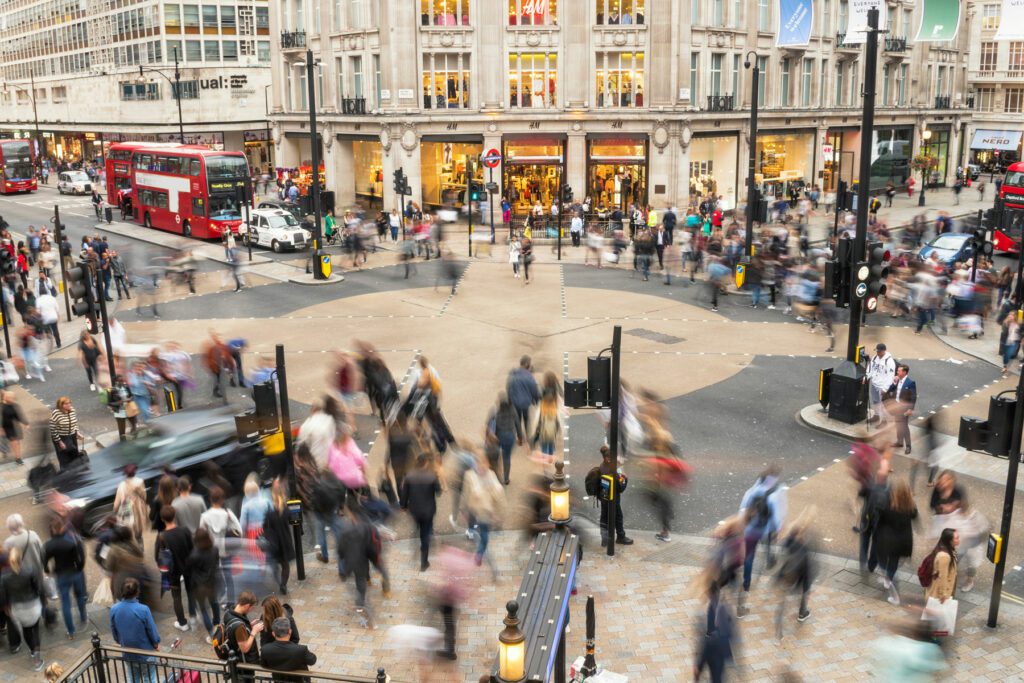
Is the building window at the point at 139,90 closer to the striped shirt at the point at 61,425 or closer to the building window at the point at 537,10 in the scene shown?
the building window at the point at 537,10

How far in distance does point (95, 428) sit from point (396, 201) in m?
31.8

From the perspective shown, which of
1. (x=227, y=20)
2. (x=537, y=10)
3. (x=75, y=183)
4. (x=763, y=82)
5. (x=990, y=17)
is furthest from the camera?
(x=227, y=20)

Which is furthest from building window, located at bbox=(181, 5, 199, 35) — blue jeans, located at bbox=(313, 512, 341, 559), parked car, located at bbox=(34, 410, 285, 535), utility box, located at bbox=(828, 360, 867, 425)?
blue jeans, located at bbox=(313, 512, 341, 559)

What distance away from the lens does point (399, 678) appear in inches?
380

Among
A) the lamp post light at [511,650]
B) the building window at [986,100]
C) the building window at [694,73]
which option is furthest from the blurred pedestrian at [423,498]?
the building window at [986,100]

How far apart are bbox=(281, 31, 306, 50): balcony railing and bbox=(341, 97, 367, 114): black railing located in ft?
16.8

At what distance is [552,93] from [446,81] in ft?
18.2

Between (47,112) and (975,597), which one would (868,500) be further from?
(47,112)

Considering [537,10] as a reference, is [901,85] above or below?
below

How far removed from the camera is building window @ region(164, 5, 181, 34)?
74.0 metres

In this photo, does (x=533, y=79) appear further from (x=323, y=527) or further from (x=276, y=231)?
(x=323, y=527)

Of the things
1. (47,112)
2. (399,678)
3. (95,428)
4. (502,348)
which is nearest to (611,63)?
(502,348)

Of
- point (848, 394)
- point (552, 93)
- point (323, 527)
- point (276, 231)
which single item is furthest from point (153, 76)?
point (323, 527)

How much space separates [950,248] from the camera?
105 feet
